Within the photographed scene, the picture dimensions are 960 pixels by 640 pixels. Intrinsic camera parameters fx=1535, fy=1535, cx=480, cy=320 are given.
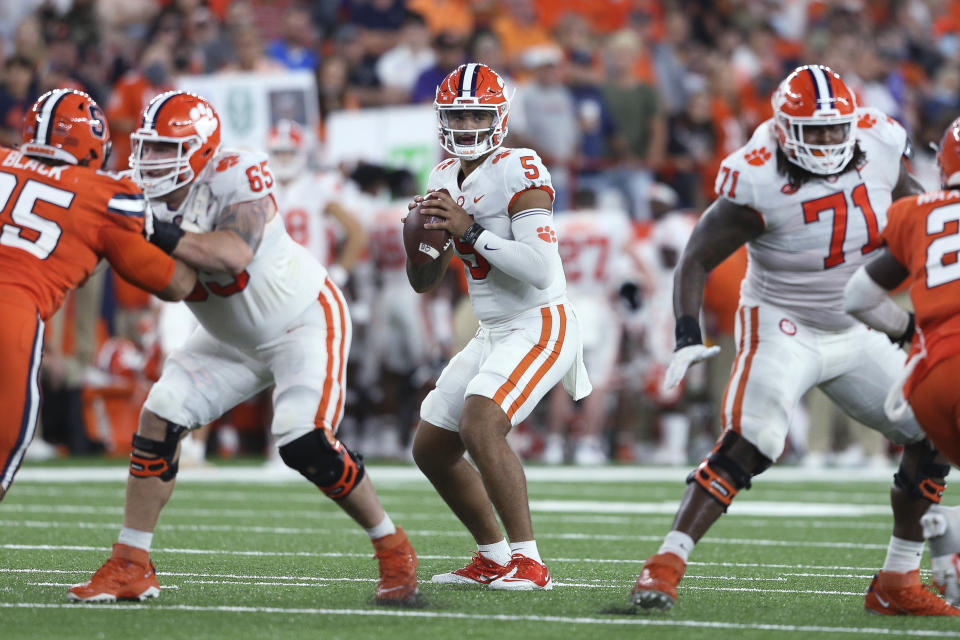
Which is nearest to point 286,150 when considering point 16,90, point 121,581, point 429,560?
point 16,90

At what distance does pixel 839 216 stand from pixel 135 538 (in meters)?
2.50

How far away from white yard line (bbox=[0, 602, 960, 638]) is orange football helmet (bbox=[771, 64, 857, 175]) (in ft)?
4.90

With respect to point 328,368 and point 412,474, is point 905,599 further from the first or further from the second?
point 412,474

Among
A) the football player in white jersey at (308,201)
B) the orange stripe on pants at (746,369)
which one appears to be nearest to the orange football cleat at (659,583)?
the orange stripe on pants at (746,369)

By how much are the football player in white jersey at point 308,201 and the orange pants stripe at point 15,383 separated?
5637 mm

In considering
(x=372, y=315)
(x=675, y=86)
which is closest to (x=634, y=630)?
(x=372, y=315)

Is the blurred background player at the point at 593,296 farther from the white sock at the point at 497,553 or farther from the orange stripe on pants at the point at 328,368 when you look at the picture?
the orange stripe on pants at the point at 328,368

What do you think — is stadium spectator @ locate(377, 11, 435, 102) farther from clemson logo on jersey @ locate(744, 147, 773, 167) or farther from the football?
clemson logo on jersey @ locate(744, 147, 773, 167)

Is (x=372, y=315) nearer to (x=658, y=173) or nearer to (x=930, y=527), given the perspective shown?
(x=658, y=173)

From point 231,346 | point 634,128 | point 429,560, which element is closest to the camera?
point 231,346

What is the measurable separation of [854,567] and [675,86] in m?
8.81

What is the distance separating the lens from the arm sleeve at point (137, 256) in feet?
15.1

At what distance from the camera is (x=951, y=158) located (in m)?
4.48

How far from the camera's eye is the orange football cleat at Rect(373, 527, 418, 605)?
4801mm
